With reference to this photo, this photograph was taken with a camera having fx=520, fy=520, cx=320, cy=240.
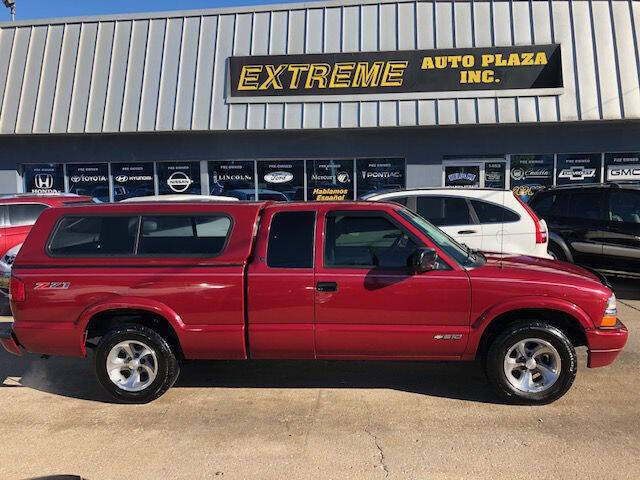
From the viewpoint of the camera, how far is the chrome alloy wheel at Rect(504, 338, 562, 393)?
13.4 ft

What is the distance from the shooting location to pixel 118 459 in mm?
3426

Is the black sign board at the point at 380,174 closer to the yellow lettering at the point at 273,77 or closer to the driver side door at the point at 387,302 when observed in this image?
the yellow lettering at the point at 273,77

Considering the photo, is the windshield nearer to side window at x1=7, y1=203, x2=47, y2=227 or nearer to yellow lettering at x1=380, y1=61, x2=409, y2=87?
side window at x1=7, y1=203, x2=47, y2=227

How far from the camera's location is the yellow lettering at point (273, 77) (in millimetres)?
12344

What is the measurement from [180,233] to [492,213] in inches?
184

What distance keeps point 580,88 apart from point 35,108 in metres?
12.9

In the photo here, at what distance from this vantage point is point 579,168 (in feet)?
41.6

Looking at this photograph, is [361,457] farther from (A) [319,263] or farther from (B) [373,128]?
(B) [373,128]

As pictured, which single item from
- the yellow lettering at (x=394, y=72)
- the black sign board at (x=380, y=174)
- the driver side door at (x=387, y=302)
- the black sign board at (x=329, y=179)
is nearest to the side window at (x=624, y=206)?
Answer: the driver side door at (x=387, y=302)

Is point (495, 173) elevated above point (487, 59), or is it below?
below

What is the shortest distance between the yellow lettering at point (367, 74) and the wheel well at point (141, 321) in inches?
361

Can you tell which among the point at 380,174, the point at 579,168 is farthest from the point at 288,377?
the point at 579,168

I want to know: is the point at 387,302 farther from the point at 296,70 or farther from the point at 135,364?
the point at 296,70

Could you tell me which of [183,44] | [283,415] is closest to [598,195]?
[283,415]
